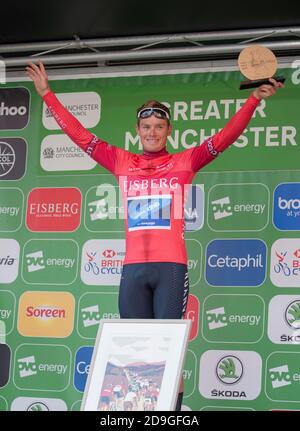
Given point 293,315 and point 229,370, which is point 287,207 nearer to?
point 293,315

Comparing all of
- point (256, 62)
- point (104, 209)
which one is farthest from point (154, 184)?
point (104, 209)

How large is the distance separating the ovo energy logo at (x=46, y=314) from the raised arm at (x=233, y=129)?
151cm

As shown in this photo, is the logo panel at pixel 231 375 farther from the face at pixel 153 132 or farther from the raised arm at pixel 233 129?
the face at pixel 153 132

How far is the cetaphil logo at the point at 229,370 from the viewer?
4707 millimetres

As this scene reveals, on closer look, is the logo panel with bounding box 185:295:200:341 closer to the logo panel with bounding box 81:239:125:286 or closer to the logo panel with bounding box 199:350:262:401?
the logo panel with bounding box 199:350:262:401

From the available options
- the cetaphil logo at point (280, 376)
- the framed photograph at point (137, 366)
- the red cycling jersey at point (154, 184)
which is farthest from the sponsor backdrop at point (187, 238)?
the framed photograph at point (137, 366)

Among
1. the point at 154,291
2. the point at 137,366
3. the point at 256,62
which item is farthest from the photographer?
the point at 154,291

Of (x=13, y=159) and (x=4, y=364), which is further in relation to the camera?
(x=13, y=159)

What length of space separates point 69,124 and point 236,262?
1.43m

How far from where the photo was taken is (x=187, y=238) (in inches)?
195
